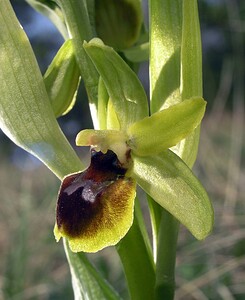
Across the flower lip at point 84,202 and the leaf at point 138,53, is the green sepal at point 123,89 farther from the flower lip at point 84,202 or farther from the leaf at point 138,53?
the leaf at point 138,53

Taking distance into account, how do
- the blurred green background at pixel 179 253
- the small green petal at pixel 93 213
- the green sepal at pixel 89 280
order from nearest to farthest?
the small green petal at pixel 93 213
the green sepal at pixel 89 280
the blurred green background at pixel 179 253

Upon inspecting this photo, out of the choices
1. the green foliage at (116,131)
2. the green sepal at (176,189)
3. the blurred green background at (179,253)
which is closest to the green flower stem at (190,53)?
the green foliage at (116,131)

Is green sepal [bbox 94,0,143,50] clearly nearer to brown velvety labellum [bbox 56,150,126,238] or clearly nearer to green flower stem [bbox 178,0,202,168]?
green flower stem [bbox 178,0,202,168]

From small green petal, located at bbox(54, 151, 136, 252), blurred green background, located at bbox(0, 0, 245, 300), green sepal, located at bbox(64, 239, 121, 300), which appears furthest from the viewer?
blurred green background, located at bbox(0, 0, 245, 300)

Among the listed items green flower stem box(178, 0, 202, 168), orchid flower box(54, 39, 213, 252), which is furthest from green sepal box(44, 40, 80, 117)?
green flower stem box(178, 0, 202, 168)

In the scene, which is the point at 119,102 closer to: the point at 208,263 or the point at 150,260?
the point at 150,260

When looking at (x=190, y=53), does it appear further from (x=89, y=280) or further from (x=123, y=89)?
(x=89, y=280)
